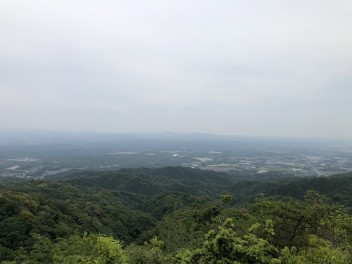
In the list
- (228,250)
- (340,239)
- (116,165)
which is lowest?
(116,165)

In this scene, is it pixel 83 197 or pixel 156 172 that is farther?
pixel 156 172

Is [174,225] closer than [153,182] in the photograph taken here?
Yes

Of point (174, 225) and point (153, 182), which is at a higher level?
point (174, 225)

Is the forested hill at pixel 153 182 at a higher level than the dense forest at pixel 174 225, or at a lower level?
lower

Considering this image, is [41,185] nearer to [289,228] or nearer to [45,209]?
[45,209]

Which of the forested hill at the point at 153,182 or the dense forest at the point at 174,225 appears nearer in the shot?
the dense forest at the point at 174,225

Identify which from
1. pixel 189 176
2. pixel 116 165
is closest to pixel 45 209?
pixel 189 176

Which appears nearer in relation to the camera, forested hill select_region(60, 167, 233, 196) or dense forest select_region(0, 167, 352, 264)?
dense forest select_region(0, 167, 352, 264)

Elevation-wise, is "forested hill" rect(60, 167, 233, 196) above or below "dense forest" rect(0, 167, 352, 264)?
below
